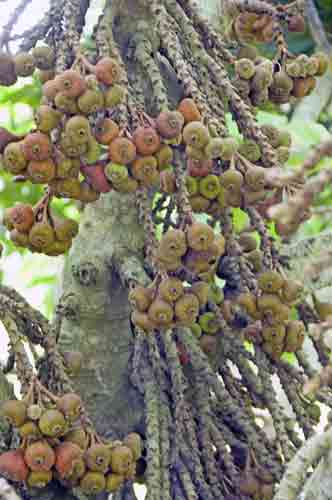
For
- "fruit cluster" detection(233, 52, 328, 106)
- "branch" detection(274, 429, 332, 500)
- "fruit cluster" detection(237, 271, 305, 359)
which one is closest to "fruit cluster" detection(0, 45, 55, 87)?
"fruit cluster" detection(233, 52, 328, 106)

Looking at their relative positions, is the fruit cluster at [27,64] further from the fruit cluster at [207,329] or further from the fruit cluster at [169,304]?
the fruit cluster at [207,329]

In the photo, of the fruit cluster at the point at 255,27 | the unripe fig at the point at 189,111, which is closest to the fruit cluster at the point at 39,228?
the unripe fig at the point at 189,111

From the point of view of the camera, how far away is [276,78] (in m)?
1.58

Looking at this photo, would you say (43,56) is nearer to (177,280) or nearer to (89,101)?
(89,101)

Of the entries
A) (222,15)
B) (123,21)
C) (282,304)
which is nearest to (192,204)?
(282,304)

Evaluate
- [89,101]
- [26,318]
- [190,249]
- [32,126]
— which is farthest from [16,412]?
[32,126]

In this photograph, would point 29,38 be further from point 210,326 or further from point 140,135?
point 210,326

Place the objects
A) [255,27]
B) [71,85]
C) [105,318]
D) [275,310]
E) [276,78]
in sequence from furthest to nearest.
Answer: [255,27] < [105,318] < [276,78] < [275,310] < [71,85]

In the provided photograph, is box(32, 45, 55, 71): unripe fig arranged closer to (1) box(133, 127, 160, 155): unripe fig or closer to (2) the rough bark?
(1) box(133, 127, 160, 155): unripe fig

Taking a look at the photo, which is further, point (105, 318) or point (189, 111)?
point (105, 318)

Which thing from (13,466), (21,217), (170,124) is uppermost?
(170,124)

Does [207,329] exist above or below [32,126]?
above

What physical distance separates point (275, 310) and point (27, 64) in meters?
0.54

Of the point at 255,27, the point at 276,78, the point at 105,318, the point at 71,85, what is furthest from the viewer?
the point at 255,27
